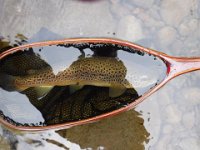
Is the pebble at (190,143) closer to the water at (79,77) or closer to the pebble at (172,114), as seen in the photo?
the pebble at (172,114)

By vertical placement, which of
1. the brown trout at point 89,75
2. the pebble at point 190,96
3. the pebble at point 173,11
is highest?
the pebble at point 173,11

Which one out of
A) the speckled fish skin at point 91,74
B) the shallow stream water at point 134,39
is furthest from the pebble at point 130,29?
the speckled fish skin at point 91,74

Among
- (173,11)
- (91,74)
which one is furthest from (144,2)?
(91,74)

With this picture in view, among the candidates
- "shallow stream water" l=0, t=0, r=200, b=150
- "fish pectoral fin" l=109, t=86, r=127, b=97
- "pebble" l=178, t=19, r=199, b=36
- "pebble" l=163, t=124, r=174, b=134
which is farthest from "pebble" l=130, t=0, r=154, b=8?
"pebble" l=163, t=124, r=174, b=134

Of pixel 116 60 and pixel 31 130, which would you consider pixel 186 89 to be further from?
pixel 31 130

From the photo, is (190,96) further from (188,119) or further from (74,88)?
(74,88)

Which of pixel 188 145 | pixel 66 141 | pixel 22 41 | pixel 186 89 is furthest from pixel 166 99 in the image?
pixel 22 41

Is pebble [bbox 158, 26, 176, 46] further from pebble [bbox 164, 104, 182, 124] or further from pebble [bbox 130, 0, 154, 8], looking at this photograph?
pebble [bbox 164, 104, 182, 124]
